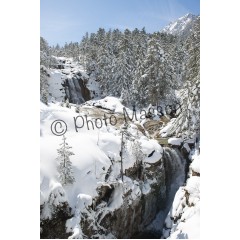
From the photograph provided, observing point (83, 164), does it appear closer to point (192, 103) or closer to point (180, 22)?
point (192, 103)

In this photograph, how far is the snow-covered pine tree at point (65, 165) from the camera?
33.8 feet

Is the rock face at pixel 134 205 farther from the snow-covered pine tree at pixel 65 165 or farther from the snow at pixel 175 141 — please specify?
the snow-covered pine tree at pixel 65 165

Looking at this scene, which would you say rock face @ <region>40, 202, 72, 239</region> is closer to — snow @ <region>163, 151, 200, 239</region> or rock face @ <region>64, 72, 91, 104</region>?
snow @ <region>163, 151, 200, 239</region>

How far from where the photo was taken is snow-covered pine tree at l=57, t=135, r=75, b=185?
406 inches

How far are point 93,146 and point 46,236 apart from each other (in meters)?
4.44

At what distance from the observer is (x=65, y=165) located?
1059 centimetres

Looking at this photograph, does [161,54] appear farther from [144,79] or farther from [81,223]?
[81,223]

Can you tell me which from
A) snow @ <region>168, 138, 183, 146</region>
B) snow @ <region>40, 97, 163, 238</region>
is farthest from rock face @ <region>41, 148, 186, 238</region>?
snow @ <region>168, 138, 183, 146</region>

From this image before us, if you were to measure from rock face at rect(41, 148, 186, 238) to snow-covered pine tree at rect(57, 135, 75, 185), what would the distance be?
114cm

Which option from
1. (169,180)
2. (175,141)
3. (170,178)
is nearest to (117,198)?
(169,180)

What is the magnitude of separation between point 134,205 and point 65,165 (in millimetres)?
4236
